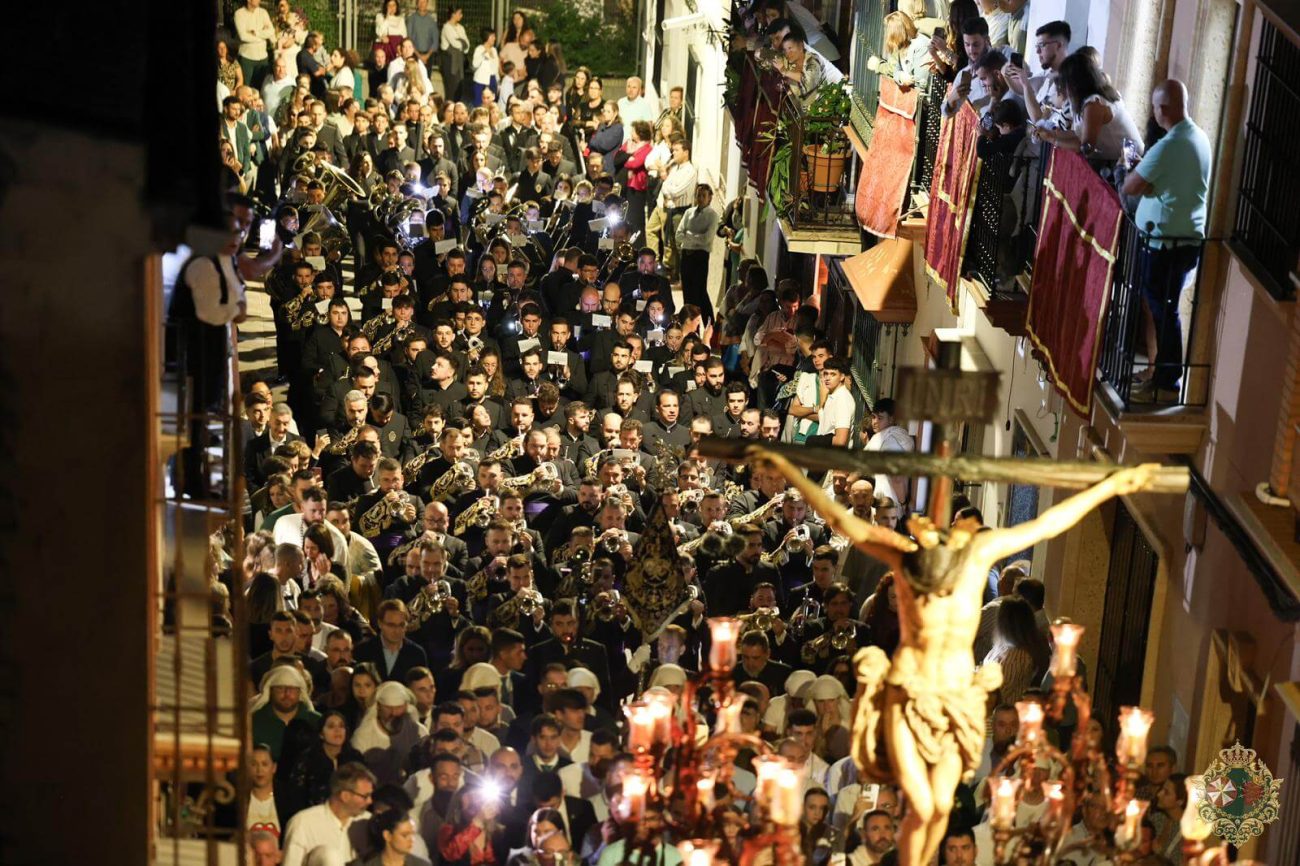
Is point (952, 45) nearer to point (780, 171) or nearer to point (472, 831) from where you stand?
point (780, 171)

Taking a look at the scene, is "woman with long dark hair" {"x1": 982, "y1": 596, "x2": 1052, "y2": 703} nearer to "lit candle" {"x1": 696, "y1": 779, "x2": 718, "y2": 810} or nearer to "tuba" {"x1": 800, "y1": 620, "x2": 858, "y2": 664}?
"tuba" {"x1": 800, "y1": 620, "x2": 858, "y2": 664}

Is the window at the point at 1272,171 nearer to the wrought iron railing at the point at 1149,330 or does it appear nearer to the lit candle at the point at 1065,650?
the wrought iron railing at the point at 1149,330

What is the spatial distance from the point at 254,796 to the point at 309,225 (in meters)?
11.1

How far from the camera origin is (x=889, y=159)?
20.2 meters

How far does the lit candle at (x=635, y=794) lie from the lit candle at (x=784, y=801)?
0.55m

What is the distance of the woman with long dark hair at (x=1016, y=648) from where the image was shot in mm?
13688

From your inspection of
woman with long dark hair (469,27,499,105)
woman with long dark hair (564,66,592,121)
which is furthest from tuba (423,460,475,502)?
woman with long dark hair (469,27,499,105)

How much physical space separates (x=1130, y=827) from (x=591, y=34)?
97.2ft

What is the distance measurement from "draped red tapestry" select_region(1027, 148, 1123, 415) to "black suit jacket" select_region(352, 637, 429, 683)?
13.7 ft

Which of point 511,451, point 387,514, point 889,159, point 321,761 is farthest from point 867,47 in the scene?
point 321,761

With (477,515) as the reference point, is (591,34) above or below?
above

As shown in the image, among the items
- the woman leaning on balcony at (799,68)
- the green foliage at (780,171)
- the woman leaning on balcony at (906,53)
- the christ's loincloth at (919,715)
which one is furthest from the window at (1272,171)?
the woman leaning on balcony at (799,68)

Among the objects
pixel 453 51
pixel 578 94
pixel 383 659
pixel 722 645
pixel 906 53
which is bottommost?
pixel 383 659

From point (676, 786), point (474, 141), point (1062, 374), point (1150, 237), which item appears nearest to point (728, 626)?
point (676, 786)
